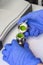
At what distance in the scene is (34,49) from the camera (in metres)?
1.12

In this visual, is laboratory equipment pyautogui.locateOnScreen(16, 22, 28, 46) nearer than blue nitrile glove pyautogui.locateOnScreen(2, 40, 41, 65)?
No

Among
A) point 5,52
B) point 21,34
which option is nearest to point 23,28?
point 21,34

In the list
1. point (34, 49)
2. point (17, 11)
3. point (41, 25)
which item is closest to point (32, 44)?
point (34, 49)

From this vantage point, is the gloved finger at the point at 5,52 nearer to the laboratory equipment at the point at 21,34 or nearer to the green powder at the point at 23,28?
the laboratory equipment at the point at 21,34

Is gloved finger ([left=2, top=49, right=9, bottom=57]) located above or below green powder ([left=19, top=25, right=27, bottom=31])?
below

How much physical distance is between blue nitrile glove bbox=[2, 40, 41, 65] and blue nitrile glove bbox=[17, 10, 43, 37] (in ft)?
0.47

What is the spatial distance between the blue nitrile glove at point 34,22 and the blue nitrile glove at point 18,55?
0.14m

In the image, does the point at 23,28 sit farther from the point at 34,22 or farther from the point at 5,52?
the point at 5,52

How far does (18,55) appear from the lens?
1017 millimetres

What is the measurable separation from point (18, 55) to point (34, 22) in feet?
1.06

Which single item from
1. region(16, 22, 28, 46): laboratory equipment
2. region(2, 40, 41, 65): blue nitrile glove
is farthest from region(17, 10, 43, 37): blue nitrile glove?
region(2, 40, 41, 65): blue nitrile glove

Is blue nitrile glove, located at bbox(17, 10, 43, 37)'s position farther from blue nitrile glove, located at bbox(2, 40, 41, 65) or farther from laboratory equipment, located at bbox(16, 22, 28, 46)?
blue nitrile glove, located at bbox(2, 40, 41, 65)

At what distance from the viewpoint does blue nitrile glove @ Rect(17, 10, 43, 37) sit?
1195 millimetres

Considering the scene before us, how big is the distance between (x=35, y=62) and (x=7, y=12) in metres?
0.50
